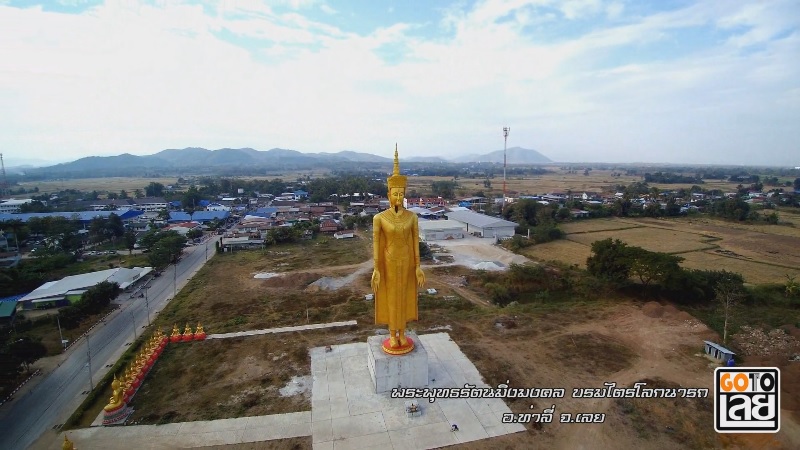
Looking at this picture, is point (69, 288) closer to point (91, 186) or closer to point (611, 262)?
point (611, 262)

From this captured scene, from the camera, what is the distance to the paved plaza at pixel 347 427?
1254 centimetres

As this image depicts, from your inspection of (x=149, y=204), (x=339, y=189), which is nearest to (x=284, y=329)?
(x=149, y=204)

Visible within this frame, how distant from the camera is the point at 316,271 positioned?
3412 centimetres

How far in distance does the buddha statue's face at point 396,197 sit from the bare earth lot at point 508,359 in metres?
7.38

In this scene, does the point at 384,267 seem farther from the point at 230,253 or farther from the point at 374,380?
the point at 230,253

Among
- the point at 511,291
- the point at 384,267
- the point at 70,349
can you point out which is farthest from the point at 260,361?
the point at 511,291

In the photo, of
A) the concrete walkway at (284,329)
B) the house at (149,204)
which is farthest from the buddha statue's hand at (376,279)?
the house at (149,204)

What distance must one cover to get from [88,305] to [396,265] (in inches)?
768

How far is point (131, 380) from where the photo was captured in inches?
619

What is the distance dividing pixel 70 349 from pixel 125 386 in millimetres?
7692

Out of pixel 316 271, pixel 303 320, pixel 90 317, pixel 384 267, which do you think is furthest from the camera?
pixel 316 271

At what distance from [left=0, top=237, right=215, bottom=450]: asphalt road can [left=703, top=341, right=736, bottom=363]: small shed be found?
24.9 meters

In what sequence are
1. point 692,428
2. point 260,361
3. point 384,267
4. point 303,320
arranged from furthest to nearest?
point 303,320
point 260,361
point 384,267
point 692,428

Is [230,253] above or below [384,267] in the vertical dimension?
below
